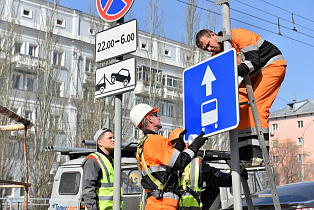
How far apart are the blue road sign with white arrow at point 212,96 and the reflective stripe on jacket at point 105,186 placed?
207 cm

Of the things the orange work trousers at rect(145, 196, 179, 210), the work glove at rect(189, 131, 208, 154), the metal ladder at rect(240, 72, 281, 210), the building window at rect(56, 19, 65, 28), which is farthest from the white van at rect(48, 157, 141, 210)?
the building window at rect(56, 19, 65, 28)

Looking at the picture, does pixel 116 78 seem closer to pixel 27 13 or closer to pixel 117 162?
pixel 117 162

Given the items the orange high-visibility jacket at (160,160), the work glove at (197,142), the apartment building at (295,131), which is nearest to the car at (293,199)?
the orange high-visibility jacket at (160,160)

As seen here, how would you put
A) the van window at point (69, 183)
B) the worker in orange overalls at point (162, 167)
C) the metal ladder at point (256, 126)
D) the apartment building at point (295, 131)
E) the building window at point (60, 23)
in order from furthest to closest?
the apartment building at point (295, 131), the building window at point (60, 23), the van window at point (69, 183), the worker in orange overalls at point (162, 167), the metal ladder at point (256, 126)

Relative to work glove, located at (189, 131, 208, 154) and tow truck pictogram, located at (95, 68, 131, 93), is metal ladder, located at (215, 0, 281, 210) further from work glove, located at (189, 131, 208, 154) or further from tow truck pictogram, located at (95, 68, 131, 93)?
tow truck pictogram, located at (95, 68, 131, 93)

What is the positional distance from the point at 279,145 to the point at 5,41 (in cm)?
5482

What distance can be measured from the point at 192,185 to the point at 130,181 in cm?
401

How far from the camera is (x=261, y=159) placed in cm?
405

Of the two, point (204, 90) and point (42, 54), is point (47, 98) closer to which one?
point (42, 54)

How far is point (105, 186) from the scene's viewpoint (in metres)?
5.92

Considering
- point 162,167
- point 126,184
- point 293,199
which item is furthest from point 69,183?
point 293,199

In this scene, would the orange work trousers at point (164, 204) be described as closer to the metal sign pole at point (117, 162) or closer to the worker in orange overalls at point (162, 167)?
the worker in orange overalls at point (162, 167)

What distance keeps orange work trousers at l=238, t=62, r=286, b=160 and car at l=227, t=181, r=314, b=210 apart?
82 centimetres

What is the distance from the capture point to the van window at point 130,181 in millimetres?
9359
